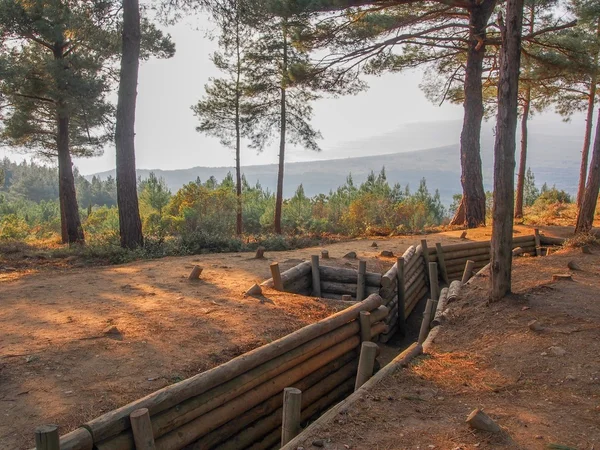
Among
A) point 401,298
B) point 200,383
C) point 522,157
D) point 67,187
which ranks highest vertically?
point 522,157

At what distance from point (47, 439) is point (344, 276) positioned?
6.86m

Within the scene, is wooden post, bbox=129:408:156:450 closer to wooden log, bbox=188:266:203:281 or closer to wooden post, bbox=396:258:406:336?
wooden log, bbox=188:266:203:281

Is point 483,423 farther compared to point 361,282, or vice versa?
point 361,282

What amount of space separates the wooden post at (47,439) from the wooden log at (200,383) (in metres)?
0.30

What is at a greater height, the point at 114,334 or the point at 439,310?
the point at 114,334

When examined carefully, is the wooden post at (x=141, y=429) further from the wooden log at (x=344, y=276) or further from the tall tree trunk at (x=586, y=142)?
the tall tree trunk at (x=586, y=142)

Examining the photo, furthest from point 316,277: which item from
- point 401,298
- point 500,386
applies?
point 500,386

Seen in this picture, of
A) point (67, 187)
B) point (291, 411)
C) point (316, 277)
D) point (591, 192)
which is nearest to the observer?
point (291, 411)

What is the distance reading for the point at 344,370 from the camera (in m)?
5.88

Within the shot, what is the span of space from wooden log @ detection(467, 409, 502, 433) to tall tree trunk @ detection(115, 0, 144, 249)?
415 inches

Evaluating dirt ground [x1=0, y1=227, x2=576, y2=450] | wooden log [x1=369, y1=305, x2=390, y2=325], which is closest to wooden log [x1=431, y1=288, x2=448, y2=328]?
wooden log [x1=369, y1=305, x2=390, y2=325]

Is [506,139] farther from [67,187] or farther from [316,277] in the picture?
[67,187]

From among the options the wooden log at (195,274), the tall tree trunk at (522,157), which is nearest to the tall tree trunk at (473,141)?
the tall tree trunk at (522,157)

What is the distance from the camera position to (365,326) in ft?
20.6
